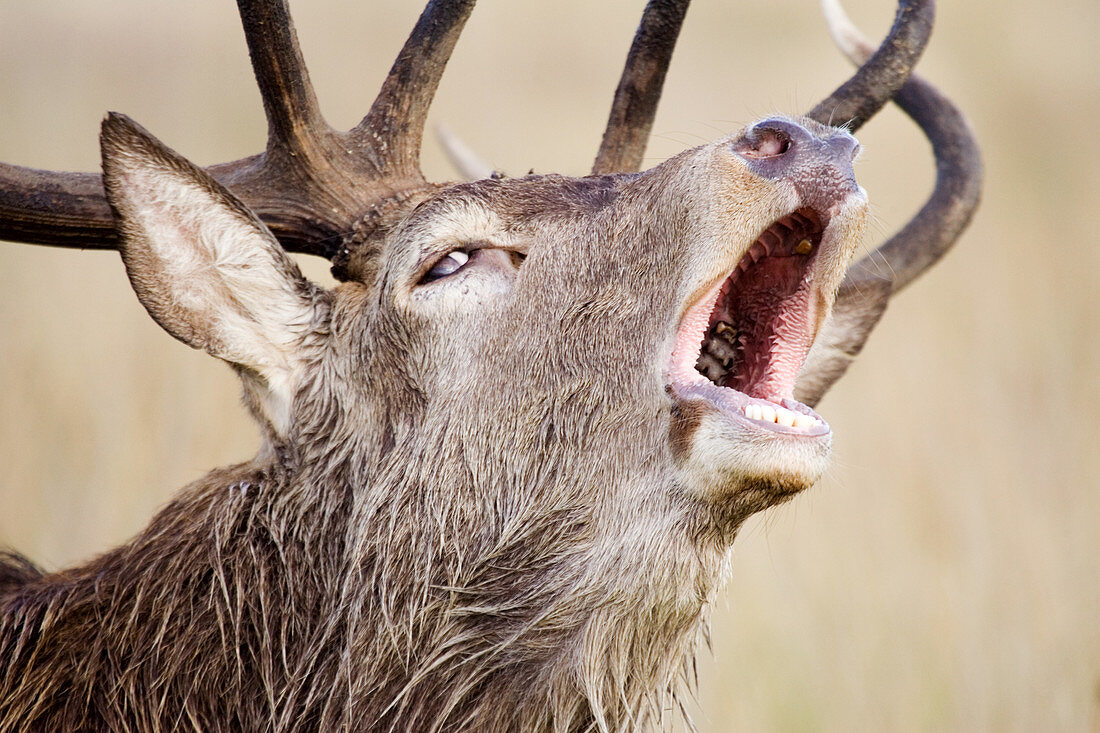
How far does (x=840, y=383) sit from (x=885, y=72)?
4.64 meters

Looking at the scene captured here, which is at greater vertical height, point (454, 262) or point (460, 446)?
point (454, 262)

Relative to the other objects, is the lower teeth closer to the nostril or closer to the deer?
the deer

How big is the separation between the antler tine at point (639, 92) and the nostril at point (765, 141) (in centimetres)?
126

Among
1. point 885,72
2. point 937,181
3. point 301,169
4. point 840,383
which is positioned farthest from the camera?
point 840,383

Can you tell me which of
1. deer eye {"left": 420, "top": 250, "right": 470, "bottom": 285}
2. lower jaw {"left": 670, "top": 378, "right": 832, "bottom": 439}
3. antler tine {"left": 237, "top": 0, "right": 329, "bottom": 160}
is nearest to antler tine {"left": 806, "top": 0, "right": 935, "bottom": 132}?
deer eye {"left": 420, "top": 250, "right": 470, "bottom": 285}

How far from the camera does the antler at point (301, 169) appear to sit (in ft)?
10.9

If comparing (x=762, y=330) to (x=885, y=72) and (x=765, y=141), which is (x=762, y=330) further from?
(x=885, y=72)

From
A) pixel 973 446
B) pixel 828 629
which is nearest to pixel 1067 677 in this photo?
pixel 828 629

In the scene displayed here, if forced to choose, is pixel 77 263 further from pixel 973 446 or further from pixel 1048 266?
pixel 1048 266

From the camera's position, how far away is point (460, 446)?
119 inches

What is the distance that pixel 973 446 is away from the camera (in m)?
7.52

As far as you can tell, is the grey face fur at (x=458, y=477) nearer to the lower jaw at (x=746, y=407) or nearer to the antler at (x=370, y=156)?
the lower jaw at (x=746, y=407)

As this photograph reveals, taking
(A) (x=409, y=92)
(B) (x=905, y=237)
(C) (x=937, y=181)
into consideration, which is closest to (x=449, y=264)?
(A) (x=409, y=92)

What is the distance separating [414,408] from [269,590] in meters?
0.61
